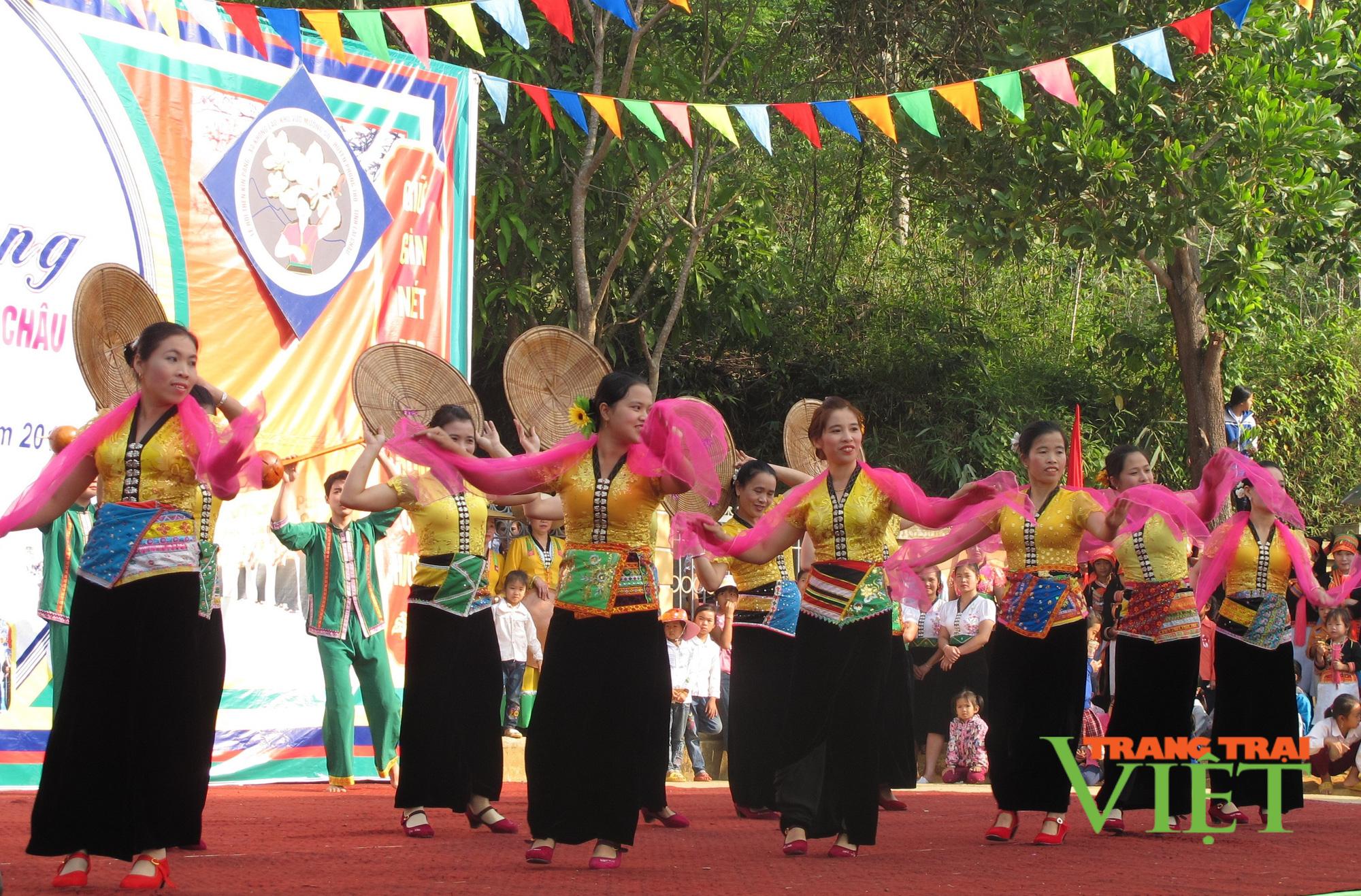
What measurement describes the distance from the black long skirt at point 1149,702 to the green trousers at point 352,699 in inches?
146

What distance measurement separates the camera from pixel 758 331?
1541 cm

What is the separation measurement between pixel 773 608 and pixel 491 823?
5.46ft

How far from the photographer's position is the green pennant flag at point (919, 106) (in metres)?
8.91

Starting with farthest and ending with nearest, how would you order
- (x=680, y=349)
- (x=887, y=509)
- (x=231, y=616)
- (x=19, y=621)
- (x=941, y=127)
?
(x=680, y=349), (x=941, y=127), (x=231, y=616), (x=19, y=621), (x=887, y=509)

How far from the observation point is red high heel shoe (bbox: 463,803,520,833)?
6.34 metres

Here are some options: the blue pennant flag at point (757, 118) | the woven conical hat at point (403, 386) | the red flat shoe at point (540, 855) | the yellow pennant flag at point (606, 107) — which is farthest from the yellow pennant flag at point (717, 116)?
the red flat shoe at point (540, 855)

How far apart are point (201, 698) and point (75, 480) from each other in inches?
36.7

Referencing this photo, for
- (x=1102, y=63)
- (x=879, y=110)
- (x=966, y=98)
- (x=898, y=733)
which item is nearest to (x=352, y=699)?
(x=898, y=733)

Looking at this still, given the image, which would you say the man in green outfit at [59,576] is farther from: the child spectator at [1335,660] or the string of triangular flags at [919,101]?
the child spectator at [1335,660]

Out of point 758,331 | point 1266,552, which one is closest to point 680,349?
point 758,331

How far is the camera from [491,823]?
638 cm

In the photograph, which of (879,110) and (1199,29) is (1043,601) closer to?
(879,110)

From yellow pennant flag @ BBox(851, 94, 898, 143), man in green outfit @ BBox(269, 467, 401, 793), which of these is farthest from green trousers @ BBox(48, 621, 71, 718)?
yellow pennant flag @ BBox(851, 94, 898, 143)

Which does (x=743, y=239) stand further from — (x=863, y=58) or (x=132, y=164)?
(x=132, y=164)
